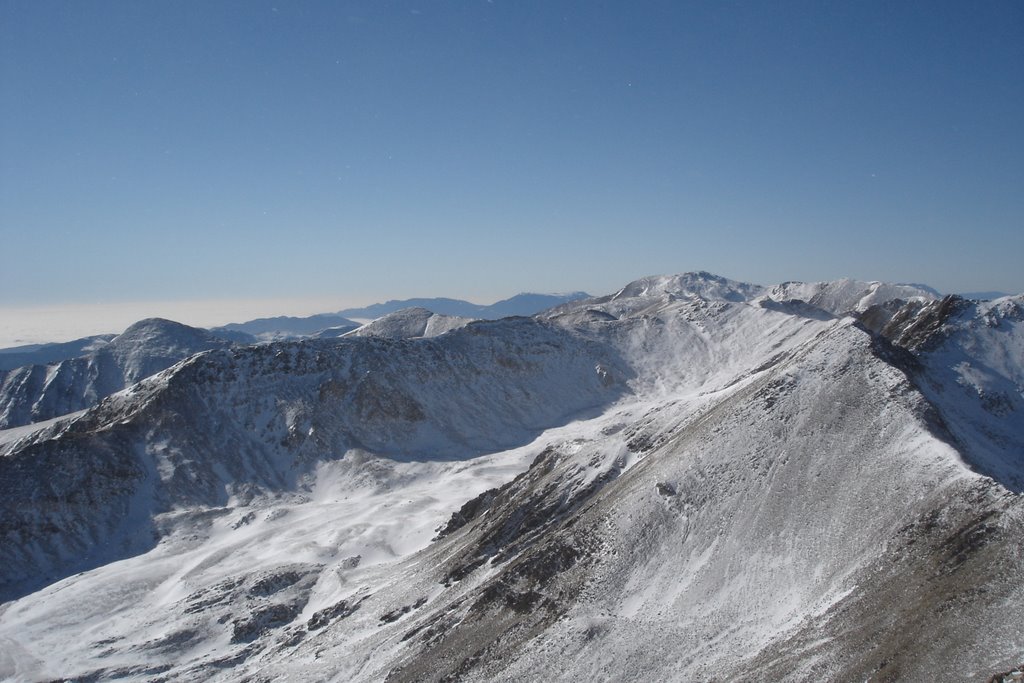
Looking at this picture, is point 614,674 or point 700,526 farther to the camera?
point 700,526

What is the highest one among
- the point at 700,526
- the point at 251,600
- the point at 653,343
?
the point at 653,343

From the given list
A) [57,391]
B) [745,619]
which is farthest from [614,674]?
[57,391]

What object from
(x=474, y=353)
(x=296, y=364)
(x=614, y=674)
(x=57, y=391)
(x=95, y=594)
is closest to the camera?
(x=614, y=674)

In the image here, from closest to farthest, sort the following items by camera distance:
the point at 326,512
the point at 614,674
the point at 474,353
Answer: the point at 614,674
the point at 326,512
the point at 474,353

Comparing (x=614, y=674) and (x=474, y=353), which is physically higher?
(x=474, y=353)

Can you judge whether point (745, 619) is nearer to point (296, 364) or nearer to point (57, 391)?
point (296, 364)

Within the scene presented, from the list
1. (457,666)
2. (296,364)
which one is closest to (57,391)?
(296,364)
